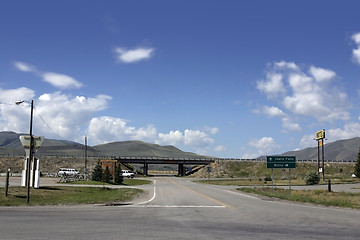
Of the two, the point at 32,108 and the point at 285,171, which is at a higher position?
the point at 32,108

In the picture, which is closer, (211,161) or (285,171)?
(285,171)

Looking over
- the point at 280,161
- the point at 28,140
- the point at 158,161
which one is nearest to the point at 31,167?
the point at 28,140

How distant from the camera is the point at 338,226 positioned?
13633 mm

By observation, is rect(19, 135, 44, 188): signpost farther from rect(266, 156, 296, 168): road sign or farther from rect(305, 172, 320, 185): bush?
rect(305, 172, 320, 185): bush

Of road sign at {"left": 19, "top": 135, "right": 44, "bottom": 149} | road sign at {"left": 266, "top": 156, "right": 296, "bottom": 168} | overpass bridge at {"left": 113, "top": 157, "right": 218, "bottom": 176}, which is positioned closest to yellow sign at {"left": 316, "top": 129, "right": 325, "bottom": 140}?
overpass bridge at {"left": 113, "top": 157, "right": 218, "bottom": 176}

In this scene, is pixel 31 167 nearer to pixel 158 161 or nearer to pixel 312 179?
pixel 312 179

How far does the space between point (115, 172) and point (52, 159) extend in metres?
75.6

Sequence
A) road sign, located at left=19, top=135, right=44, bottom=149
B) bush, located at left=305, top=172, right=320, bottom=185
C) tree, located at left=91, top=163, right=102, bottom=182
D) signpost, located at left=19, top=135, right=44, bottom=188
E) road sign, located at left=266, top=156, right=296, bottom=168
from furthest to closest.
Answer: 1. bush, located at left=305, top=172, right=320, bottom=185
2. tree, located at left=91, top=163, right=102, bottom=182
3. road sign, located at left=19, top=135, right=44, bottom=149
4. road sign, located at left=266, top=156, right=296, bottom=168
5. signpost, located at left=19, top=135, right=44, bottom=188

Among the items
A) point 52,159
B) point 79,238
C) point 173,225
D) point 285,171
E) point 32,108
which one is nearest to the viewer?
point 79,238

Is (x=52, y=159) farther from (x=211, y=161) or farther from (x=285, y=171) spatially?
(x=285, y=171)

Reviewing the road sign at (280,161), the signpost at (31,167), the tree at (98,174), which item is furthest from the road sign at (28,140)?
the road sign at (280,161)

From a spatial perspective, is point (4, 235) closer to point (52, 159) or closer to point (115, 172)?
point (115, 172)

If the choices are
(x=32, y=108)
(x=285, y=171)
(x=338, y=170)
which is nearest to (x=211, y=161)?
(x=285, y=171)

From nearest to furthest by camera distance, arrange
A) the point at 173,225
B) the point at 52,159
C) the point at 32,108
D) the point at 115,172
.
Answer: the point at 173,225, the point at 32,108, the point at 115,172, the point at 52,159
